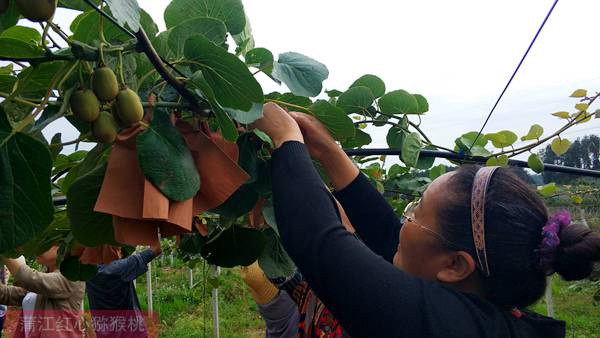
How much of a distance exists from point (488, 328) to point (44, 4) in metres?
0.81

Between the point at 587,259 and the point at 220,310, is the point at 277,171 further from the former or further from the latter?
the point at 220,310

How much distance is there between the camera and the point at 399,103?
1.26 meters

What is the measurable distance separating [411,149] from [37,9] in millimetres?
884

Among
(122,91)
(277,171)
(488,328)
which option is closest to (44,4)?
(122,91)

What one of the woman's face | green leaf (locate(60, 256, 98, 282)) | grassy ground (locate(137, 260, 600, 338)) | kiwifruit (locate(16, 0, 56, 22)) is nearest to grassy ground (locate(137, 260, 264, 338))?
grassy ground (locate(137, 260, 600, 338))

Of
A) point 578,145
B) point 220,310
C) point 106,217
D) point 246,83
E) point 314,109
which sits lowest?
point 220,310

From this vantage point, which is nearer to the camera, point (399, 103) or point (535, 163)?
point (399, 103)

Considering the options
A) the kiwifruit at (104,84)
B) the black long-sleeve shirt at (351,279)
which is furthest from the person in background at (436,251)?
the kiwifruit at (104,84)

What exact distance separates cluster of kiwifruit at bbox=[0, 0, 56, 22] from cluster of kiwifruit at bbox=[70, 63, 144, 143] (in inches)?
3.4

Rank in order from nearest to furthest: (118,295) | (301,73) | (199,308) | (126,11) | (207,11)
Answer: (126,11), (207,11), (301,73), (118,295), (199,308)

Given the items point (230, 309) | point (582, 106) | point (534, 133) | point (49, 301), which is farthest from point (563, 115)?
point (230, 309)

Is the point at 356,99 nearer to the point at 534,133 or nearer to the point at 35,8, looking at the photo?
the point at 534,133

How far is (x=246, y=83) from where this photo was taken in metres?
0.73

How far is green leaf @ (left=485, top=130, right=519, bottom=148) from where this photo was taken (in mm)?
1446
